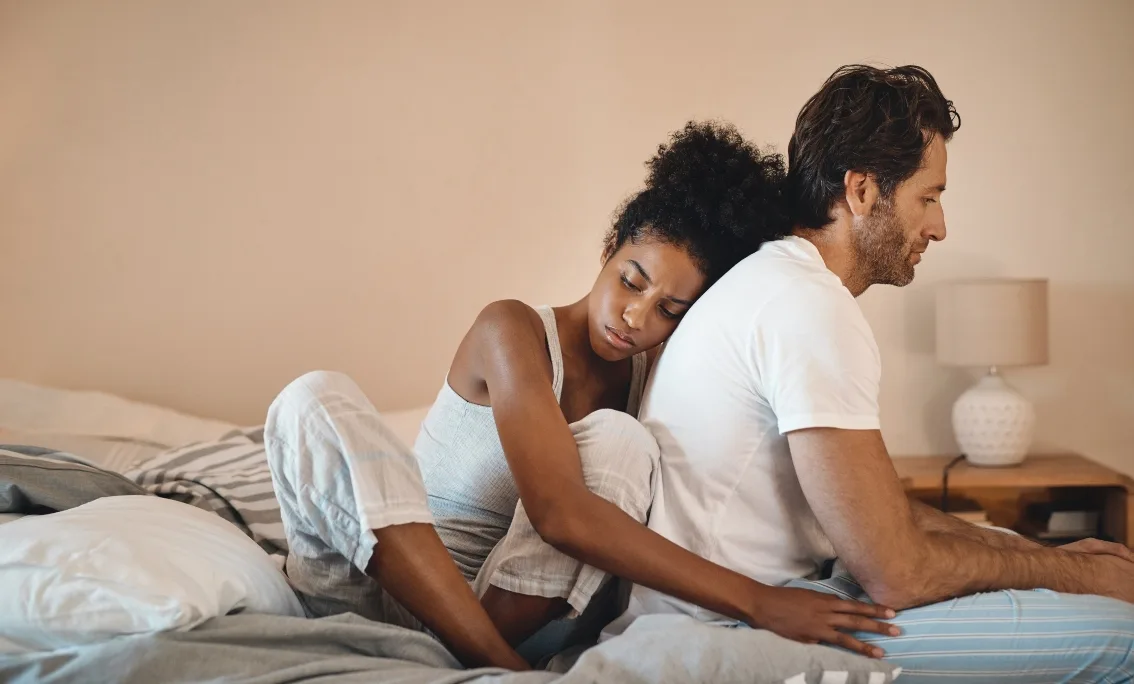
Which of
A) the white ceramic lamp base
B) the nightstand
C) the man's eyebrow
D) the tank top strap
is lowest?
the nightstand

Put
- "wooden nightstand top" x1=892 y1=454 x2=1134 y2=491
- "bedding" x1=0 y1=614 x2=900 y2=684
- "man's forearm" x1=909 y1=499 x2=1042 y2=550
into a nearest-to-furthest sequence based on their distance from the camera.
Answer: "bedding" x1=0 y1=614 x2=900 y2=684 < "man's forearm" x1=909 y1=499 x2=1042 y2=550 < "wooden nightstand top" x1=892 y1=454 x2=1134 y2=491

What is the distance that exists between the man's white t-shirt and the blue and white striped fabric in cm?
20

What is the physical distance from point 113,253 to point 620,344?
Answer: 214 centimetres

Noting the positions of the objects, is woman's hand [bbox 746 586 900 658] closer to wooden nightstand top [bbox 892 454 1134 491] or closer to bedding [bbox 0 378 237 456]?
wooden nightstand top [bbox 892 454 1134 491]

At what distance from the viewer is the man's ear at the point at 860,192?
4.88 feet

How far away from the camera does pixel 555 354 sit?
60.2 inches

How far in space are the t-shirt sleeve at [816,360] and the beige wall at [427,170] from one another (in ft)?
5.99

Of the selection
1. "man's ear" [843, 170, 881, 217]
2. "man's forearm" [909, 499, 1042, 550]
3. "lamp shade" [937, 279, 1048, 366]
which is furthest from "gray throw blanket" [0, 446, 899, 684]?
"lamp shade" [937, 279, 1048, 366]

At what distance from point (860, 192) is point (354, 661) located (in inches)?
37.9

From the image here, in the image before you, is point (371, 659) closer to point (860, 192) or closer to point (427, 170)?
point (860, 192)

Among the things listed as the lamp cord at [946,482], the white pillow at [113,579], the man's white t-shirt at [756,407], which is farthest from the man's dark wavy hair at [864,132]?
the lamp cord at [946,482]

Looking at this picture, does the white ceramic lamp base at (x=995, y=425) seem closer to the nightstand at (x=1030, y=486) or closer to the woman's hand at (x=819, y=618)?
the nightstand at (x=1030, y=486)

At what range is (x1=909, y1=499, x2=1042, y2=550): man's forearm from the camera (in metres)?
1.45

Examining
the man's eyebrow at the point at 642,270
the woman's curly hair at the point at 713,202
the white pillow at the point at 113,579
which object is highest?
the woman's curly hair at the point at 713,202
